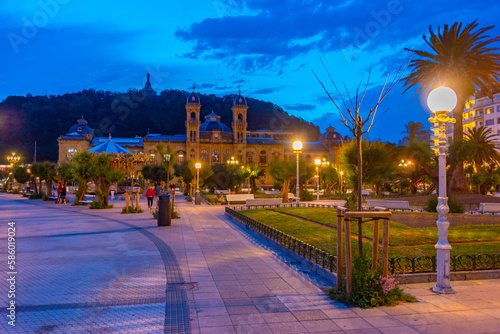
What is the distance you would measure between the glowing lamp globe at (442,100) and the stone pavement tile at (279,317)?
440 centimetres

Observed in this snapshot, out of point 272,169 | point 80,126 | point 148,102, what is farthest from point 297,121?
point 272,169

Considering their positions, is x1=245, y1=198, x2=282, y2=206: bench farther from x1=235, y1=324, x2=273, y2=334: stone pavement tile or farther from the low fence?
x1=235, y1=324, x2=273, y2=334: stone pavement tile

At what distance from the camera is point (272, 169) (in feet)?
98.6

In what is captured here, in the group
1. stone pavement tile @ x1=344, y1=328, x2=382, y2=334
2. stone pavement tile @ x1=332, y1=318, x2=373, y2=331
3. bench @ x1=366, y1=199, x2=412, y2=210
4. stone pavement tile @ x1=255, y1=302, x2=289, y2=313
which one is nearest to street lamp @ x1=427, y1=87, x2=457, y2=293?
stone pavement tile @ x1=332, y1=318, x2=373, y2=331

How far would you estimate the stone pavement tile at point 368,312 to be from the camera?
546cm

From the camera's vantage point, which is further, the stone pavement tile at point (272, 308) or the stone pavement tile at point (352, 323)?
the stone pavement tile at point (272, 308)

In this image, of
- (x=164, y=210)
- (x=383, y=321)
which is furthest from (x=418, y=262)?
(x=164, y=210)

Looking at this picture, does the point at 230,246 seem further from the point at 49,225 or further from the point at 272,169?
the point at 272,169

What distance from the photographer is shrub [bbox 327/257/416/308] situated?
588 cm

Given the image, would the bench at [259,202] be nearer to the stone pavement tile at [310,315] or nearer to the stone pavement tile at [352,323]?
the stone pavement tile at [310,315]

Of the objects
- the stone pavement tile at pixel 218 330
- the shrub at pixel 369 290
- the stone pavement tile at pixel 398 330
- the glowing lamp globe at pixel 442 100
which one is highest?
the glowing lamp globe at pixel 442 100

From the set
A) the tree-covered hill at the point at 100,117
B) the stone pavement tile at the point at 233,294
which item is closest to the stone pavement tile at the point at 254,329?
the stone pavement tile at the point at 233,294

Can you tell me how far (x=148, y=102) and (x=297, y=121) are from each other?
4871 centimetres

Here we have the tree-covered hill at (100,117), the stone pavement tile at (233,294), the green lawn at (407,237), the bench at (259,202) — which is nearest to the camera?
the stone pavement tile at (233,294)
